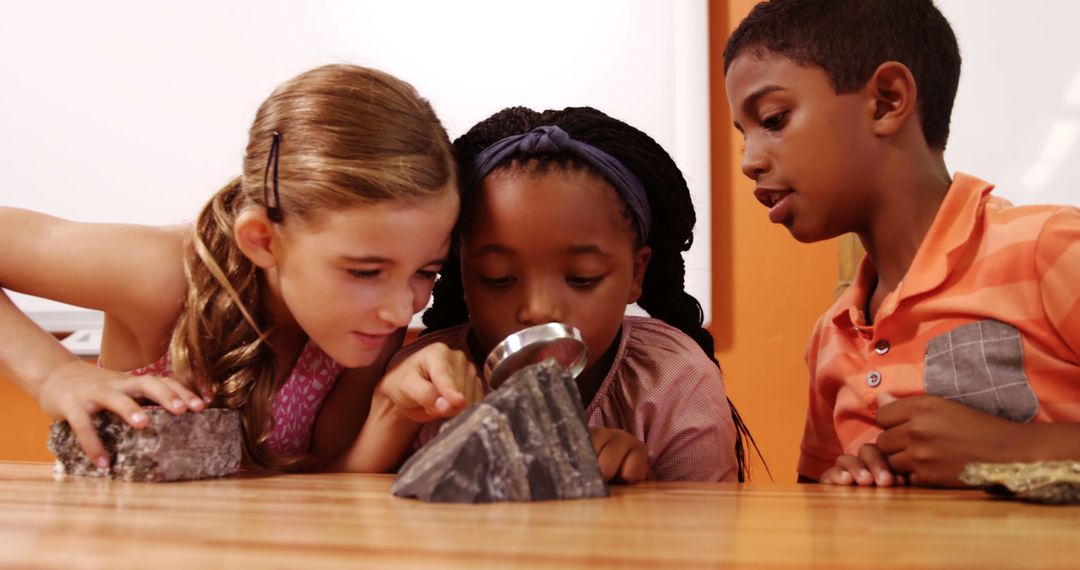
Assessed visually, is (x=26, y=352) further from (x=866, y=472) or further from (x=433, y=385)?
(x=866, y=472)

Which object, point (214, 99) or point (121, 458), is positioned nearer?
point (121, 458)

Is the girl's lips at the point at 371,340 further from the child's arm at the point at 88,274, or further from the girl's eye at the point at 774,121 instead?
the girl's eye at the point at 774,121

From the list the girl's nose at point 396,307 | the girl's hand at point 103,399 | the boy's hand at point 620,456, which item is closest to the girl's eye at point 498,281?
the girl's nose at point 396,307

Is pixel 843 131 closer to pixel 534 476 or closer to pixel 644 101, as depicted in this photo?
pixel 534 476

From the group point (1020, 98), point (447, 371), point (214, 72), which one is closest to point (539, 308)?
point (447, 371)

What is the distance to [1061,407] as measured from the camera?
965 millimetres

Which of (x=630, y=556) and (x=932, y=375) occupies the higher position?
(x=630, y=556)

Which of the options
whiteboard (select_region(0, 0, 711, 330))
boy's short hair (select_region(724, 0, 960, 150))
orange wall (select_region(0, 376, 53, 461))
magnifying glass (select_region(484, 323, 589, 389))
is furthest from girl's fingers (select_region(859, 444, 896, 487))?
orange wall (select_region(0, 376, 53, 461))

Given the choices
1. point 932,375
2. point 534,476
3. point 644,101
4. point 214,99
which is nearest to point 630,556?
point 534,476

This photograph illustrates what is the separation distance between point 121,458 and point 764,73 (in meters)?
0.82

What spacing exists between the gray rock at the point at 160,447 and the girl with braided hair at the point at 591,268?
0.58ft

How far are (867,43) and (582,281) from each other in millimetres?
458

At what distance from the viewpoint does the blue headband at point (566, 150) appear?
115 cm

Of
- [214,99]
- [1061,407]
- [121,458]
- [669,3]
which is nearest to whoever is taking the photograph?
[121,458]
